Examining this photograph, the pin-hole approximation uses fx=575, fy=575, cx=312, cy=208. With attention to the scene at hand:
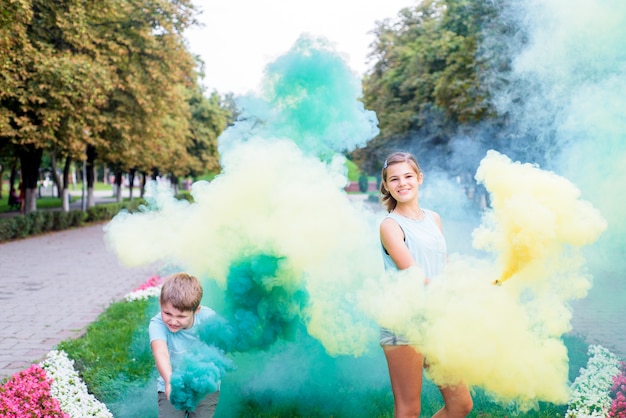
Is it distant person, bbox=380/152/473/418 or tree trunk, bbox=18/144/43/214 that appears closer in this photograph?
distant person, bbox=380/152/473/418

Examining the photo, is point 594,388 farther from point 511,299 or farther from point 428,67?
point 428,67

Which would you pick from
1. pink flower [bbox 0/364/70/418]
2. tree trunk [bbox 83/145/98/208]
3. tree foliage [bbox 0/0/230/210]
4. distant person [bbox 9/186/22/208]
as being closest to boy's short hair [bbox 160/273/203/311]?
pink flower [bbox 0/364/70/418]

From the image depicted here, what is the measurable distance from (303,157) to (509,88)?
14.8 ft

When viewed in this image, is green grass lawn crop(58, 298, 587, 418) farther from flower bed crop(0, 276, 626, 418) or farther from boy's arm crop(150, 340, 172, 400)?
boy's arm crop(150, 340, 172, 400)

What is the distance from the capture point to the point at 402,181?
10.0ft

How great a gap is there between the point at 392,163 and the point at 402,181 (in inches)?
4.8

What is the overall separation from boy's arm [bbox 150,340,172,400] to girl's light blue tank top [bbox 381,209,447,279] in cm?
120

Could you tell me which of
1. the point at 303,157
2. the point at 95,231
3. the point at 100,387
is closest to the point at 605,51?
the point at 303,157

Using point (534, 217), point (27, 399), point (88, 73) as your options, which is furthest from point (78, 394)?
point (88, 73)

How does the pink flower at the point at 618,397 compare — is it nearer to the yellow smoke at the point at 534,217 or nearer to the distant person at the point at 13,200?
the yellow smoke at the point at 534,217

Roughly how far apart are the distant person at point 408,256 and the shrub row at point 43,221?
11715mm

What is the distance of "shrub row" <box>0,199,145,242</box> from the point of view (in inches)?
696

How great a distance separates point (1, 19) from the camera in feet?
35.3

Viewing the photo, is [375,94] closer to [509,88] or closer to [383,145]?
[383,145]
